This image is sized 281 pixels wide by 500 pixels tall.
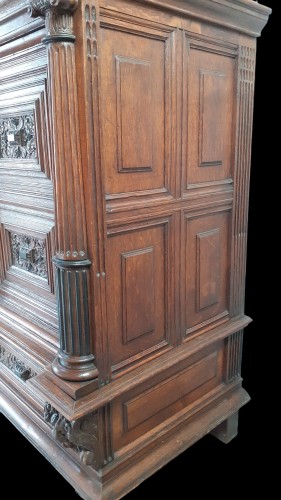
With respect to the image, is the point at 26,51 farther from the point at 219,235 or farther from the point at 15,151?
the point at 219,235

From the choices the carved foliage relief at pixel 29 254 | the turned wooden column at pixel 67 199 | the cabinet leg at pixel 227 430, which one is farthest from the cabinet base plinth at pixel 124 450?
the carved foliage relief at pixel 29 254

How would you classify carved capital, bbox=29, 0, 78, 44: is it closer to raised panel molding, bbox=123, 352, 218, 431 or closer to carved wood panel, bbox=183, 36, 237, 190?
carved wood panel, bbox=183, 36, 237, 190

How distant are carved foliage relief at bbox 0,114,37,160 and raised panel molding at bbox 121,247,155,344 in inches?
21.4

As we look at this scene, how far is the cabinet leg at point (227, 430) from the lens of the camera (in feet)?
7.14

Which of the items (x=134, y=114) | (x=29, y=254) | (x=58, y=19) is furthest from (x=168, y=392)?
(x=58, y=19)

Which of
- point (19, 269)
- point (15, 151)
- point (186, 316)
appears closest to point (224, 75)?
point (15, 151)

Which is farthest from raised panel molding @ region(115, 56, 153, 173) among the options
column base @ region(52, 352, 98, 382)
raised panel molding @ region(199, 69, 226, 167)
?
column base @ region(52, 352, 98, 382)

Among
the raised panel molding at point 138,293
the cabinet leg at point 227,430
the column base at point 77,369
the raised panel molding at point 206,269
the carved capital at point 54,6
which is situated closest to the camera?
the carved capital at point 54,6

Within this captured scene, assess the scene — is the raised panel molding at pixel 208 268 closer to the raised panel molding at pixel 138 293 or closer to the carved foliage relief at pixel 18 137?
the raised panel molding at pixel 138 293

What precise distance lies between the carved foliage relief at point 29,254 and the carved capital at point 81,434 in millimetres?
543

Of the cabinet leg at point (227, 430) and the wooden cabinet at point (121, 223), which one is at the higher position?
the wooden cabinet at point (121, 223)

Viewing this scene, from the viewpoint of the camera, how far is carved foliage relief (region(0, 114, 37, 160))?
161 centimetres

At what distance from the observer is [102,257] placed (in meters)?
1.47

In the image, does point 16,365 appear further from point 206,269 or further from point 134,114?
point 134,114
